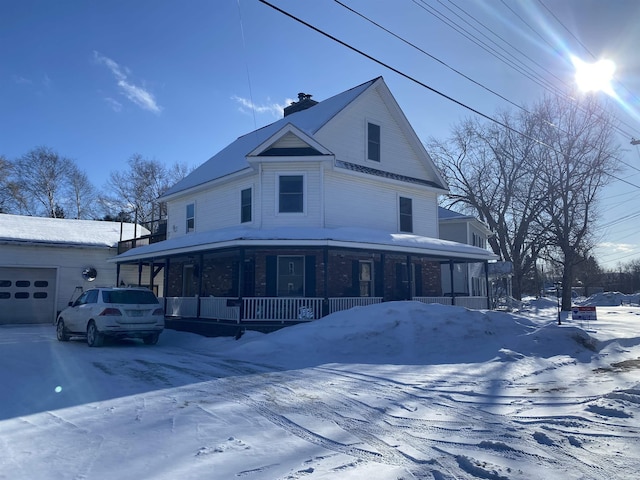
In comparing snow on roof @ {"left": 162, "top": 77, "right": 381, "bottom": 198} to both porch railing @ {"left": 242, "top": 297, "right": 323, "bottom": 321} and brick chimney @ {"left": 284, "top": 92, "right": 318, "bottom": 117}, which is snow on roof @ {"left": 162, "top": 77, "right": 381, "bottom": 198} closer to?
brick chimney @ {"left": 284, "top": 92, "right": 318, "bottom": 117}

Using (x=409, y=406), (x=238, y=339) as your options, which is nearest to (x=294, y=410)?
(x=409, y=406)

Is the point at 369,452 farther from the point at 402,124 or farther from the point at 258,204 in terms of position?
the point at 402,124

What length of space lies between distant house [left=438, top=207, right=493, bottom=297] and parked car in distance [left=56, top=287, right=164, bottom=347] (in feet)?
56.2

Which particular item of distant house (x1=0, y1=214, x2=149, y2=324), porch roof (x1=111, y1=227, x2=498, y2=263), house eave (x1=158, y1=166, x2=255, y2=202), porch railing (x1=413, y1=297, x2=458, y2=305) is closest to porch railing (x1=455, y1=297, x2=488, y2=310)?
porch railing (x1=413, y1=297, x2=458, y2=305)

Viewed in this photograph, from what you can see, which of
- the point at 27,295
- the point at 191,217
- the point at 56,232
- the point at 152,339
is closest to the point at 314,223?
the point at 152,339

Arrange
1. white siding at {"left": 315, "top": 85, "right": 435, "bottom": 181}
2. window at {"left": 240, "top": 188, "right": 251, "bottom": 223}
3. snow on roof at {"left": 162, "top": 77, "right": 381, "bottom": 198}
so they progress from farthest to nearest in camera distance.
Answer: snow on roof at {"left": 162, "top": 77, "right": 381, "bottom": 198}
white siding at {"left": 315, "top": 85, "right": 435, "bottom": 181}
window at {"left": 240, "top": 188, "right": 251, "bottom": 223}

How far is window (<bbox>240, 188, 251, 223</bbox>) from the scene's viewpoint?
19797 millimetres

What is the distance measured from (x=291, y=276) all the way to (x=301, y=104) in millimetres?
11436

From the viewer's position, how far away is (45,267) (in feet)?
81.1

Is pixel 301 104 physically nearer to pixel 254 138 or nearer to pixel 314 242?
pixel 254 138

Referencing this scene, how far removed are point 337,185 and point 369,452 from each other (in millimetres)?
15057

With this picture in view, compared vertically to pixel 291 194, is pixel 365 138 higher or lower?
higher

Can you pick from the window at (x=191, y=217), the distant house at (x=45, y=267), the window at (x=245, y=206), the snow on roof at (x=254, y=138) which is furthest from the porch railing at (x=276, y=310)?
the distant house at (x=45, y=267)

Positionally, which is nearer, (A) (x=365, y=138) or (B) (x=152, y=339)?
(B) (x=152, y=339)
